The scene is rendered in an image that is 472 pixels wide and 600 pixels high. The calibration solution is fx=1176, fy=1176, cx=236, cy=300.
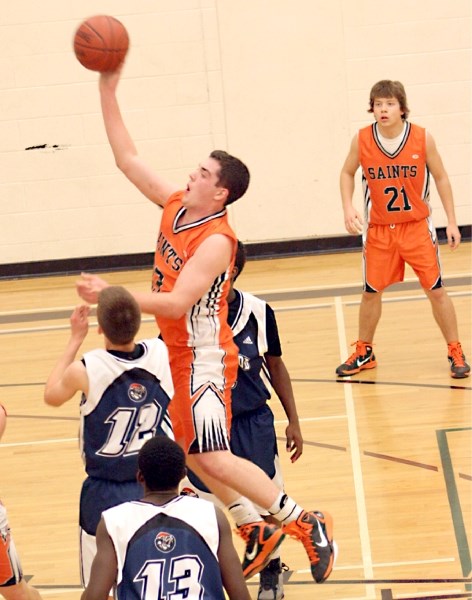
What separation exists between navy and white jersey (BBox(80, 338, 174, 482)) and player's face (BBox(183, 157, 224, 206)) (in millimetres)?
1011

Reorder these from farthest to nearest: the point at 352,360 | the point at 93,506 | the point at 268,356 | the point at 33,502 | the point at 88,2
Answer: the point at 88,2
the point at 352,360
the point at 33,502
the point at 268,356
the point at 93,506

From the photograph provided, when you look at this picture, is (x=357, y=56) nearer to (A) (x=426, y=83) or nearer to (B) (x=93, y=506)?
(A) (x=426, y=83)

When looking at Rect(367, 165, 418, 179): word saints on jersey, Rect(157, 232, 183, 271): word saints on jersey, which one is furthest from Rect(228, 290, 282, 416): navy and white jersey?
Rect(367, 165, 418, 179): word saints on jersey

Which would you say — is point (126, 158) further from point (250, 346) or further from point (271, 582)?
point (271, 582)

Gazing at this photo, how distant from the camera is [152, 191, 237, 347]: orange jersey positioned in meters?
5.08

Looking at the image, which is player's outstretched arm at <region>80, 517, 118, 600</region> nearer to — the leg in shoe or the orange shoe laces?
the leg in shoe

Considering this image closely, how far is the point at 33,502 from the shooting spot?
6.69 m

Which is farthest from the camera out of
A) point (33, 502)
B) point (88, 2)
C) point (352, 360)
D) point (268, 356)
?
point (88, 2)

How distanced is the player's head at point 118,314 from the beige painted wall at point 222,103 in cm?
870

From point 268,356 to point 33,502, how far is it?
2.03 metres

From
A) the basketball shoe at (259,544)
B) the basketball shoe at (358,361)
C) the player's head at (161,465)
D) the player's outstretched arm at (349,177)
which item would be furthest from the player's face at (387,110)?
the player's head at (161,465)

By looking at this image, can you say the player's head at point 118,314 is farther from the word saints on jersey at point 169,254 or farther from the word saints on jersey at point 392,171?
the word saints on jersey at point 392,171

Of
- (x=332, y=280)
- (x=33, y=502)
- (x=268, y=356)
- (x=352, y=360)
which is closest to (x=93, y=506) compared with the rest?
(x=268, y=356)

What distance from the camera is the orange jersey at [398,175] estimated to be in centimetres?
852
